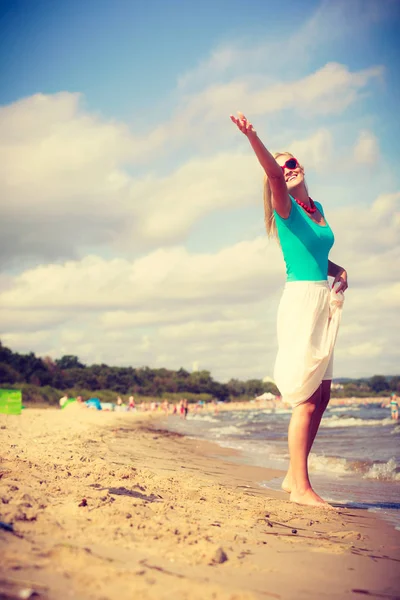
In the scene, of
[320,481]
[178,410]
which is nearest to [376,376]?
[178,410]

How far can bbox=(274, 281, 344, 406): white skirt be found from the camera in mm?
3625

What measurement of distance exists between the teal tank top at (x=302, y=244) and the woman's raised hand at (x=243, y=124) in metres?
0.67

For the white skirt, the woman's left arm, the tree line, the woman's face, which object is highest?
the woman's face

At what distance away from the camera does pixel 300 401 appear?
3.69 metres

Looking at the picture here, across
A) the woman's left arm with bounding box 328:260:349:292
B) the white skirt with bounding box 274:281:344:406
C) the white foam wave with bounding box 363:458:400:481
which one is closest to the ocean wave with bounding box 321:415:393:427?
the white foam wave with bounding box 363:458:400:481

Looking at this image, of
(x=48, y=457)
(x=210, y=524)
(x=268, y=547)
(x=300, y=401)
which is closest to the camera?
(x=268, y=547)

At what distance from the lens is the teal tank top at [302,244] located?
3756mm

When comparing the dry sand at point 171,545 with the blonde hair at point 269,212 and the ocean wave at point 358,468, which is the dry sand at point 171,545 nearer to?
the blonde hair at point 269,212

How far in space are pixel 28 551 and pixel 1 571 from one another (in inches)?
8.3

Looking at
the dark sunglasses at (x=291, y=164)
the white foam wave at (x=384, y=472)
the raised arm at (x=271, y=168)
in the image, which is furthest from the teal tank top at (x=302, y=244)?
the white foam wave at (x=384, y=472)

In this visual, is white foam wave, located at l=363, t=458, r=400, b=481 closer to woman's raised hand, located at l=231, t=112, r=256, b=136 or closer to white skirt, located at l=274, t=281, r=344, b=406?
white skirt, located at l=274, t=281, r=344, b=406

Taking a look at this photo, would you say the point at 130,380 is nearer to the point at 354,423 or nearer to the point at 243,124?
the point at 354,423

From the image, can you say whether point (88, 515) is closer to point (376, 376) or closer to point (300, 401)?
point (300, 401)

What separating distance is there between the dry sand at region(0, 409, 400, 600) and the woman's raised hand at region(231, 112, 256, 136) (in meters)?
2.24
